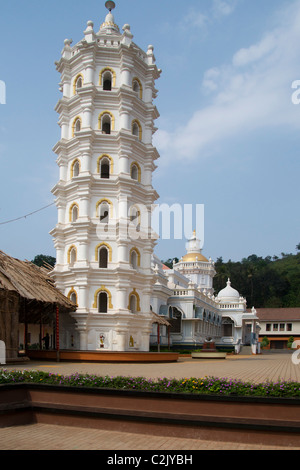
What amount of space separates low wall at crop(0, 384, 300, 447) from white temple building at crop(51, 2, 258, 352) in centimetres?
1581

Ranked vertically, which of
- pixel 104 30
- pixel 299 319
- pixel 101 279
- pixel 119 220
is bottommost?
pixel 299 319

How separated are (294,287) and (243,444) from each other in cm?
9081

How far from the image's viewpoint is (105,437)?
10414 mm

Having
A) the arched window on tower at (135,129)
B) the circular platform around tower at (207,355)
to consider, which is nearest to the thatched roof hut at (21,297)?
the circular platform around tower at (207,355)

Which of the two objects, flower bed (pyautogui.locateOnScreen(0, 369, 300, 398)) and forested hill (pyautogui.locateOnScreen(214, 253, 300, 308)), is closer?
flower bed (pyautogui.locateOnScreen(0, 369, 300, 398))

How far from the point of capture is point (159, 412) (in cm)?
1051

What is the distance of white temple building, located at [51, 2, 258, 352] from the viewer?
91.9 ft

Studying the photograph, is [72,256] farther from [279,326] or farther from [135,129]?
[279,326]

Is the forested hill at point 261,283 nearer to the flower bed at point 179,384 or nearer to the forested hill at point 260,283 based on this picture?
the forested hill at point 260,283

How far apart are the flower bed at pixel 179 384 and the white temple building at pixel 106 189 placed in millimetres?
15394

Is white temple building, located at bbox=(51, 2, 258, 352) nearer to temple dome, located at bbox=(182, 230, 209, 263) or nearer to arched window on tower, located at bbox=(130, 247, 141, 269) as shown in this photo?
arched window on tower, located at bbox=(130, 247, 141, 269)

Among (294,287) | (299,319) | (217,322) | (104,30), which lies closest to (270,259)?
(294,287)

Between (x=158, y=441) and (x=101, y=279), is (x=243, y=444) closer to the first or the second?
(x=158, y=441)

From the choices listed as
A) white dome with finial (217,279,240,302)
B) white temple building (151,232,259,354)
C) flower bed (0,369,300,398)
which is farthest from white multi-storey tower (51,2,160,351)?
white dome with finial (217,279,240,302)
